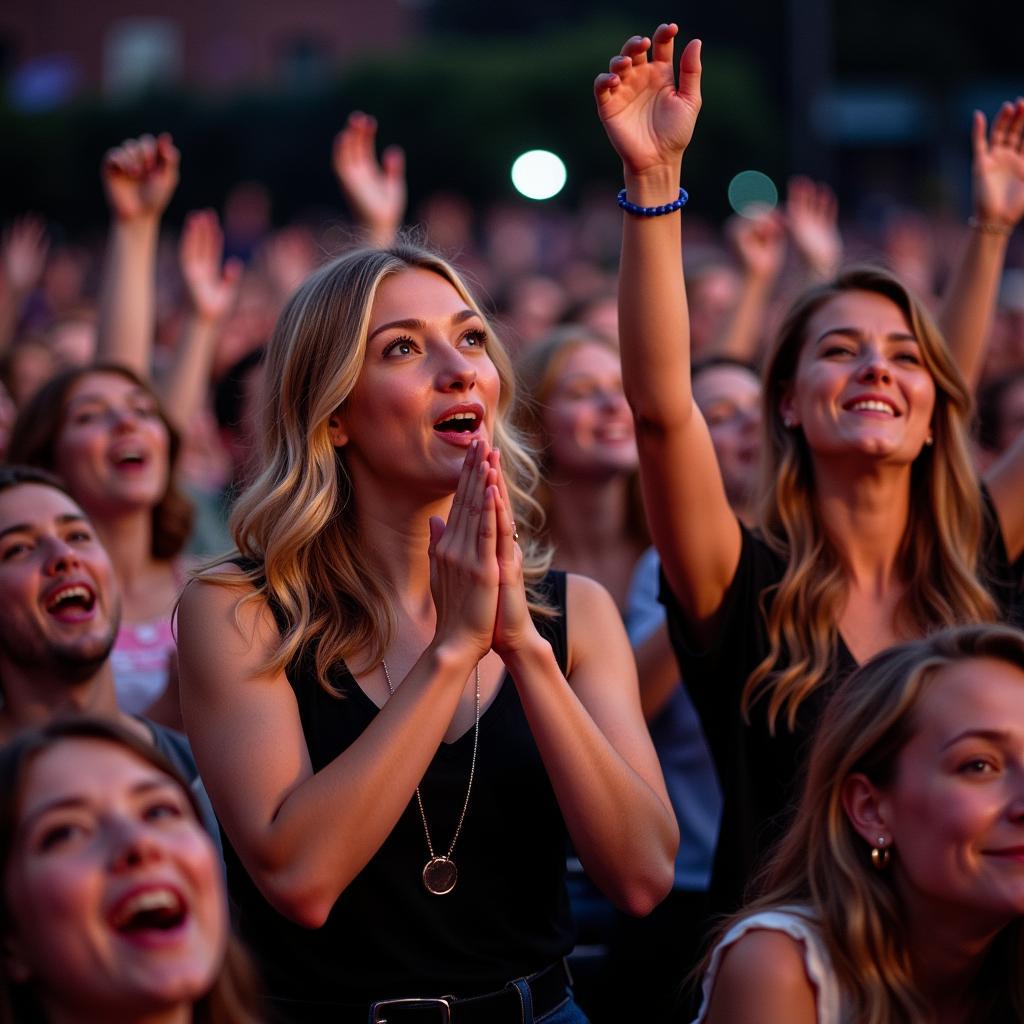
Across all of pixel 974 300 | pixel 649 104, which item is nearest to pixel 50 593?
pixel 649 104

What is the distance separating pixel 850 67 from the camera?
4150 centimetres

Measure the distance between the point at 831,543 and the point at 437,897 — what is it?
4.75ft

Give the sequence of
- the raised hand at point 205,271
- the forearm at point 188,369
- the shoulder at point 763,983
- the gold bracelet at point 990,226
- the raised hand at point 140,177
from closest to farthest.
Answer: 1. the shoulder at point 763,983
2. the gold bracelet at point 990,226
3. the raised hand at point 140,177
4. the forearm at point 188,369
5. the raised hand at point 205,271

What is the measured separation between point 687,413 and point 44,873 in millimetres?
1718

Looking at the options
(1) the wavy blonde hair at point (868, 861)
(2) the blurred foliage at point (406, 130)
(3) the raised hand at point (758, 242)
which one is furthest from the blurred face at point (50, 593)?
(2) the blurred foliage at point (406, 130)

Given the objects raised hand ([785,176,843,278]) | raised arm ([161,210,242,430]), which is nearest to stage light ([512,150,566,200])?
raised hand ([785,176,843,278])

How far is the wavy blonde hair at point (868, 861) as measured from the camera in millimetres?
2670

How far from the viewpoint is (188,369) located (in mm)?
6094

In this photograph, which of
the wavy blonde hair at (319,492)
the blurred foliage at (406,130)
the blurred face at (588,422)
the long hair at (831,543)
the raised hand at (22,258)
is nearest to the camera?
the wavy blonde hair at (319,492)

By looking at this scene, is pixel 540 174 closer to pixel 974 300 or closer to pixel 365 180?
pixel 365 180

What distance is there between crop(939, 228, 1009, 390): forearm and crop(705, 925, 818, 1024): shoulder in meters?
2.29

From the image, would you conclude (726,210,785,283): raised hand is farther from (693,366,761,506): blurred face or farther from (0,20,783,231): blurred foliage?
(0,20,783,231): blurred foliage

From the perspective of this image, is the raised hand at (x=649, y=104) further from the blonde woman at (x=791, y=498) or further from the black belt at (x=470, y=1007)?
the black belt at (x=470, y=1007)

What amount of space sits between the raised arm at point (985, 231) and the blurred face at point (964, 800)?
1.93 metres
